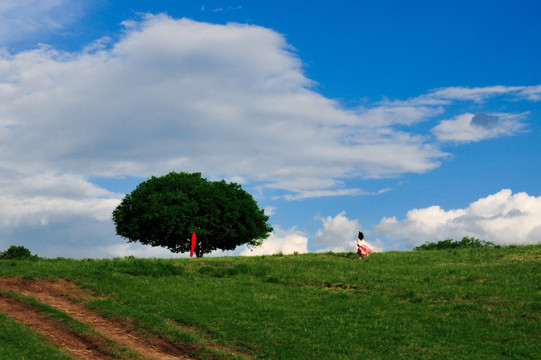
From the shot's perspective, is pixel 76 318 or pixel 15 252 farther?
pixel 15 252

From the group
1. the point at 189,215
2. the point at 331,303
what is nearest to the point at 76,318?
the point at 331,303

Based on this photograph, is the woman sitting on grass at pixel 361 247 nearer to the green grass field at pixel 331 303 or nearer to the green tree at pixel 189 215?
the green grass field at pixel 331 303

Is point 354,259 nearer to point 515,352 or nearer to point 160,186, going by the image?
point 515,352

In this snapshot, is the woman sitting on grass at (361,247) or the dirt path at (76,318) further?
the woman sitting on grass at (361,247)

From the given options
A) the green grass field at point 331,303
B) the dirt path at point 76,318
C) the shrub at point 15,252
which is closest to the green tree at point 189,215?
the shrub at point 15,252

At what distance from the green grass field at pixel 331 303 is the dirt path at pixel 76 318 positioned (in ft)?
2.37

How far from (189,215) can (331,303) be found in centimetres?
3787

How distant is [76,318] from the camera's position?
2350 cm

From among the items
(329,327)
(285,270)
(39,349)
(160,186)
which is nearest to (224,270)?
(285,270)

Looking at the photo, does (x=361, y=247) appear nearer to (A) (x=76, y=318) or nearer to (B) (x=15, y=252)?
(A) (x=76, y=318)

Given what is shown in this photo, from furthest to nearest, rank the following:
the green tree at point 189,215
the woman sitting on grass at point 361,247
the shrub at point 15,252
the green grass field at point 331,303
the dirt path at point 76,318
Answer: the green tree at point 189,215
the shrub at point 15,252
the woman sitting on grass at point 361,247
the green grass field at point 331,303
the dirt path at point 76,318

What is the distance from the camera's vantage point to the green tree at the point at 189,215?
61.0 m

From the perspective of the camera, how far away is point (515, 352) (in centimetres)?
1872

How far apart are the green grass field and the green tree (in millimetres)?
21717
